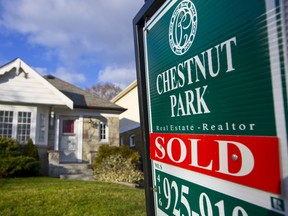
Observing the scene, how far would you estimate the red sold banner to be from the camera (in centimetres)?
136

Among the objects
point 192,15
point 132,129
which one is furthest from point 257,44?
point 132,129

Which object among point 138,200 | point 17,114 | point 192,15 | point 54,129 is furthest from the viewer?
point 54,129

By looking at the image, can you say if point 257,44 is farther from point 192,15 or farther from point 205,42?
point 192,15

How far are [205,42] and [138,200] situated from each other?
5.60 metres

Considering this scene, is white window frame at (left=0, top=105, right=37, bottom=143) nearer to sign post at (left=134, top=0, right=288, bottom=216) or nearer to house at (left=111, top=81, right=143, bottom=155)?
house at (left=111, top=81, right=143, bottom=155)

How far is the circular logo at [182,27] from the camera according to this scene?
2012 mm

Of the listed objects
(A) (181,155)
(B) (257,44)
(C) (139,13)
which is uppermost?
(C) (139,13)

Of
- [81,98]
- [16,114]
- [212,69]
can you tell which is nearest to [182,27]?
[212,69]

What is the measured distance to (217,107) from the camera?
1.75 meters

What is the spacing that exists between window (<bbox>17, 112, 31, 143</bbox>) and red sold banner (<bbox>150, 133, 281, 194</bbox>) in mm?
12482

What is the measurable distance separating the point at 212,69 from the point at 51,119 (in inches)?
538

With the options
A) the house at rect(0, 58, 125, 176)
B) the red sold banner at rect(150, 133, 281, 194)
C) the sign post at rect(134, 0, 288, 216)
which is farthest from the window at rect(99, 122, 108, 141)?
the red sold banner at rect(150, 133, 281, 194)

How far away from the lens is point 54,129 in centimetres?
1468

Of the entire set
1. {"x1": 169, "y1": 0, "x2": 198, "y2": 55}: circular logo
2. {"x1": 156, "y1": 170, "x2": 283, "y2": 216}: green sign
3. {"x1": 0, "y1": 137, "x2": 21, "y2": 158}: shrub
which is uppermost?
{"x1": 169, "y1": 0, "x2": 198, "y2": 55}: circular logo
